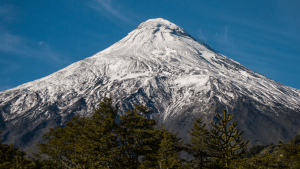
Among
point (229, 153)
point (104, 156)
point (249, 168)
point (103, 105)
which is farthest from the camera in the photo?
point (103, 105)

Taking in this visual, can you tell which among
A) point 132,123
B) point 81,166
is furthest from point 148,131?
point 81,166

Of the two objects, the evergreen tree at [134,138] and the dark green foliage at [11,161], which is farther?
the evergreen tree at [134,138]

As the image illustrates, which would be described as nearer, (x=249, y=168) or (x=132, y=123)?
(x=249, y=168)

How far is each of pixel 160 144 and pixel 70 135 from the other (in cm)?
1482

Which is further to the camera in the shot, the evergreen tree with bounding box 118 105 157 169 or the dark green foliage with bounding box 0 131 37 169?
the evergreen tree with bounding box 118 105 157 169

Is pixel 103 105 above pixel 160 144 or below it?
above

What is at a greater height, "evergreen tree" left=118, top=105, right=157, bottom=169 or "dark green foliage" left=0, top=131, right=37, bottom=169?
"evergreen tree" left=118, top=105, right=157, bottom=169

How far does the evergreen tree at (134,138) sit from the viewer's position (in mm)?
24703

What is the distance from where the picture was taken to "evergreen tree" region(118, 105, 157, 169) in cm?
2470

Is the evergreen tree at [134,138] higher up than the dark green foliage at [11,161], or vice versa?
the evergreen tree at [134,138]

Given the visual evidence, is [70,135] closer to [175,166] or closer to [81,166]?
[81,166]

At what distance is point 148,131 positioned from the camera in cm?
2488

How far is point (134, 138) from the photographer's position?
25812 millimetres

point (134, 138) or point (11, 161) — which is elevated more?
point (134, 138)
